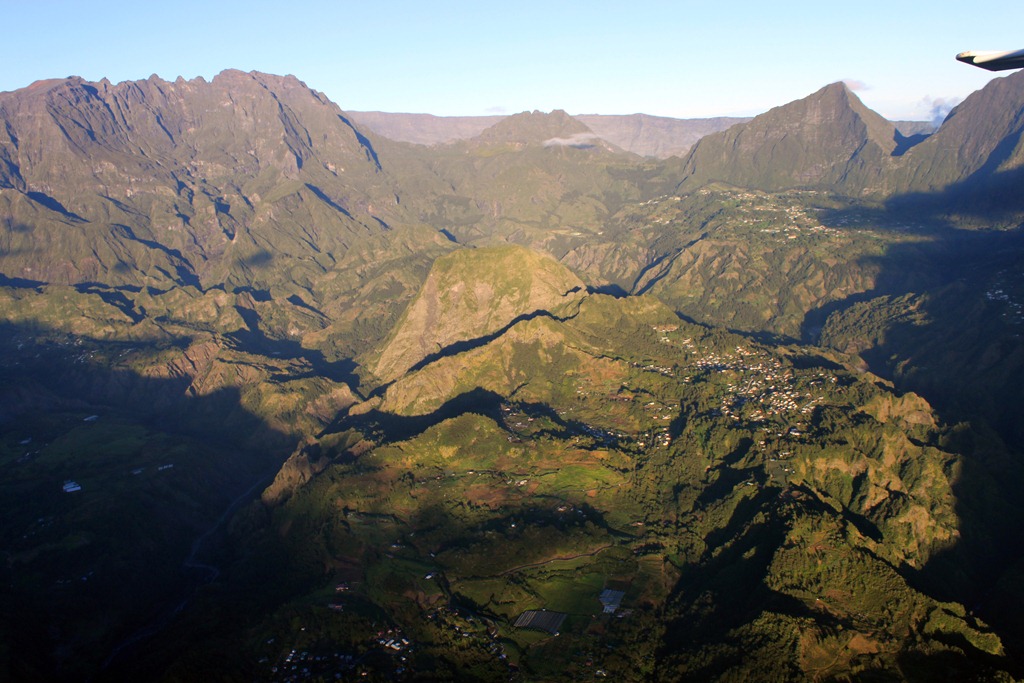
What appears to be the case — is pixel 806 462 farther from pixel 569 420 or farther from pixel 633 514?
pixel 569 420

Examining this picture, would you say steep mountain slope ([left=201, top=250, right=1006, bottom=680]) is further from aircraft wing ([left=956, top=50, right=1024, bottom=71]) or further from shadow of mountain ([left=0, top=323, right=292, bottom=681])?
aircraft wing ([left=956, top=50, right=1024, bottom=71])

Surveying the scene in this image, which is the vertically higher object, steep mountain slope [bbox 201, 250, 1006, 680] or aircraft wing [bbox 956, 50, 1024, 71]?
aircraft wing [bbox 956, 50, 1024, 71]

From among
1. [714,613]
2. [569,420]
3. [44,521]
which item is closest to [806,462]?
[714,613]

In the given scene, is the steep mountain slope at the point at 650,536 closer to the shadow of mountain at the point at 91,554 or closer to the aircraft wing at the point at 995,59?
the shadow of mountain at the point at 91,554

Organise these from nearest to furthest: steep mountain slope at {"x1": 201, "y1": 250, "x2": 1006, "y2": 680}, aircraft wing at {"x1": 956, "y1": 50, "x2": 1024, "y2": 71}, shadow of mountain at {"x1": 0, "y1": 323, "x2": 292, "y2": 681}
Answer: aircraft wing at {"x1": 956, "y1": 50, "x2": 1024, "y2": 71} → steep mountain slope at {"x1": 201, "y1": 250, "x2": 1006, "y2": 680} → shadow of mountain at {"x1": 0, "y1": 323, "x2": 292, "y2": 681}

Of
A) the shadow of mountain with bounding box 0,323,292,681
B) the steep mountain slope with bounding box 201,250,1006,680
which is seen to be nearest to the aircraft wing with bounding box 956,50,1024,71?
the steep mountain slope with bounding box 201,250,1006,680

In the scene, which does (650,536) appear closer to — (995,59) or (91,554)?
(995,59)

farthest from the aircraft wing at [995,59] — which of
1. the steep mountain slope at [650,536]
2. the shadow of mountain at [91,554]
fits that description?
the shadow of mountain at [91,554]

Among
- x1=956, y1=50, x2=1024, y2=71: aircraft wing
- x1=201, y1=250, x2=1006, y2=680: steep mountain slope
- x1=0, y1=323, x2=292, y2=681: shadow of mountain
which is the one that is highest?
x1=956, y1=50, x2=1024, y2=71: aircraft wing

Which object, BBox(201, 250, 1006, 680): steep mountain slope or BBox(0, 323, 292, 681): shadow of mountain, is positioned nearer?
BBox(201, 250, 1006, 680): steep mountain slope
